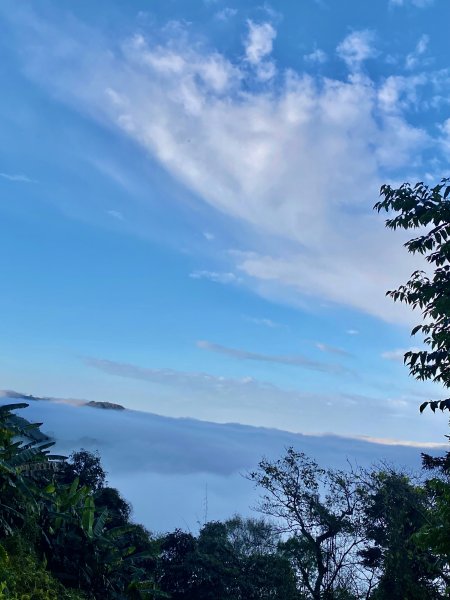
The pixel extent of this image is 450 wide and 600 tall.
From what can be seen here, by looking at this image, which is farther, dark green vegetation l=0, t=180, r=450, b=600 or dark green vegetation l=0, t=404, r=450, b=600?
dark green vegetation l=0, t=404, r=450, b=600

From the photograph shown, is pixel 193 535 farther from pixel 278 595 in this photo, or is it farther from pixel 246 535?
pixel 246 535

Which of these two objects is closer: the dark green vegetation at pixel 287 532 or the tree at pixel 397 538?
the dark green vegetation at pixel 287 532

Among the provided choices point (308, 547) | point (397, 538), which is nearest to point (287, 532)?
point (308, 547)

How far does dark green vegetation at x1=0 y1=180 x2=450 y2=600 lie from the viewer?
7031 millimetres

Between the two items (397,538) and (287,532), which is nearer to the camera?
(397,538)

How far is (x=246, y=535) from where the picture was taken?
36.5 meters

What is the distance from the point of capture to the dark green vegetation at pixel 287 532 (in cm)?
703

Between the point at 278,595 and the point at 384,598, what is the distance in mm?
6172

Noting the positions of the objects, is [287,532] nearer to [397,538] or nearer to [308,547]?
[308,547]

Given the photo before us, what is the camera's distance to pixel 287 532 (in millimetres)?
26812

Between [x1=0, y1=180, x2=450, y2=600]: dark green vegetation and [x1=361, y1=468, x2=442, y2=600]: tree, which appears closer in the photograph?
[x1=0, y1=180, x2=450, y2=600]: dark green vegetation

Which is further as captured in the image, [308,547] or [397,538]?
[308,547]

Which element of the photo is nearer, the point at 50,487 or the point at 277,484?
the point at 50,487

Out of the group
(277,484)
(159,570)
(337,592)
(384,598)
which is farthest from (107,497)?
(384,598)
